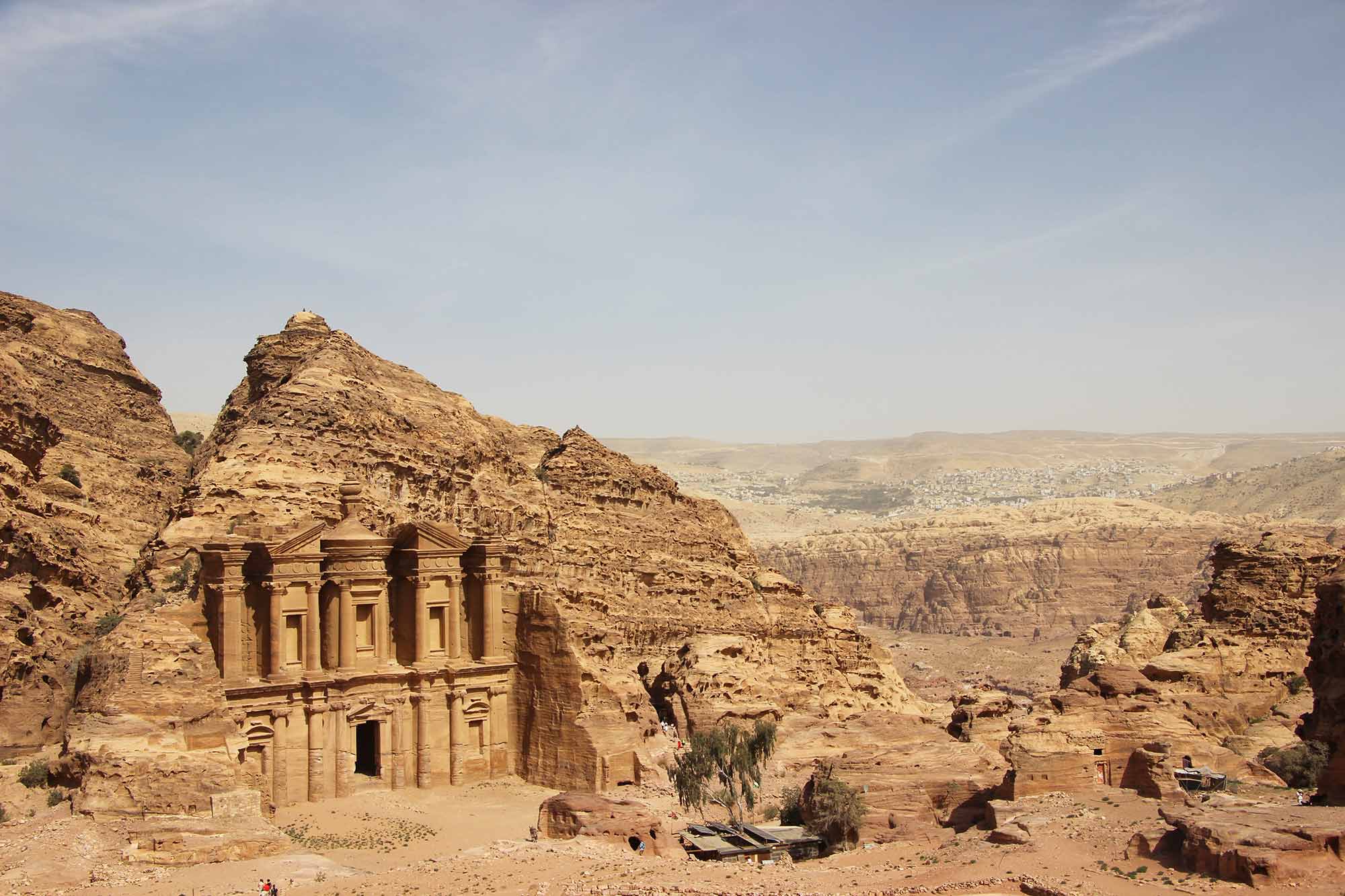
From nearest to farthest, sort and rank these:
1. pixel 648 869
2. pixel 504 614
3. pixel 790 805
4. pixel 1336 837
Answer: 1. pixel 1336 837
2. pixel 648 869
3. pixel 790 805
4. pixel 504 614

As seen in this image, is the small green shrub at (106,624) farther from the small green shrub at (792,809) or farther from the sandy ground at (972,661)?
the sandy ground at (972,661)

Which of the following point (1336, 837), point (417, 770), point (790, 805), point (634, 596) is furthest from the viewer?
point (634, 596)

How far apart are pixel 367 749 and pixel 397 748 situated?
7.69 feet

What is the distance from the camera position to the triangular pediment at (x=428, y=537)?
4288cm

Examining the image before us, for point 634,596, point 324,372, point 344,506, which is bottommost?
point 634,596

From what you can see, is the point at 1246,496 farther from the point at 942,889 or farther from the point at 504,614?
the point at 942,889

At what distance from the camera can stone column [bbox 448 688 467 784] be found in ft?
139

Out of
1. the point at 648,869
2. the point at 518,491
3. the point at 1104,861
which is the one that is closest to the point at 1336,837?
the point at 1104,861

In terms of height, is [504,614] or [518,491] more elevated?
[518,491]

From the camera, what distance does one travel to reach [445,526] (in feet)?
143

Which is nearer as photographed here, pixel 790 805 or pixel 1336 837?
pixel 1336 837

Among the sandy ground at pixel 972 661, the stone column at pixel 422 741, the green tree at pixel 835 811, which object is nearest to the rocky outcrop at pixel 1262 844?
the green tree at pixel 835 811

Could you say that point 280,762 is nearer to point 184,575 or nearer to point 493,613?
point 184,575

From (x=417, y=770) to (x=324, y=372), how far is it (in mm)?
13176
